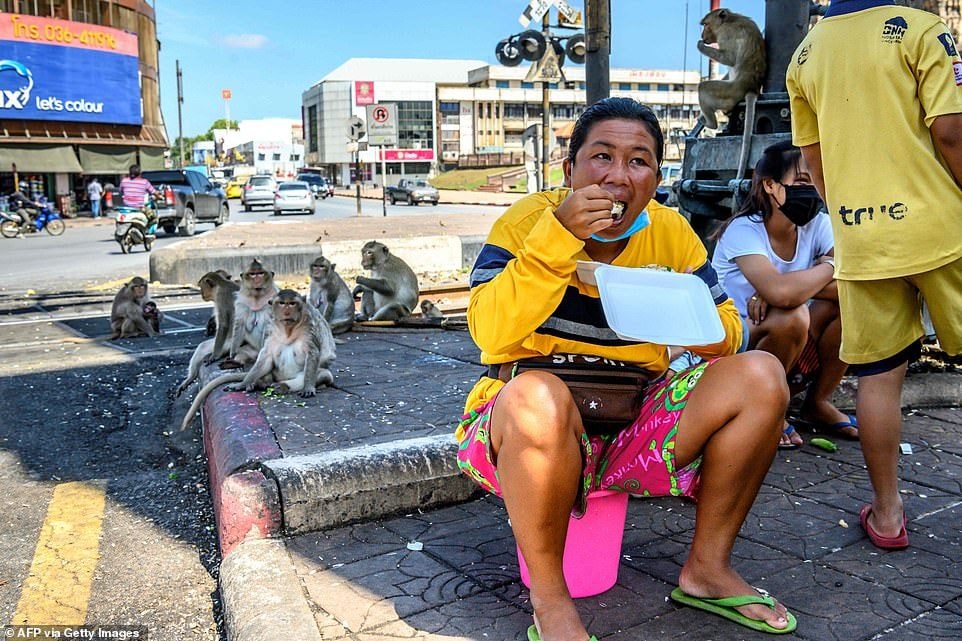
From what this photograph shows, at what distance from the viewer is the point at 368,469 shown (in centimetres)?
325

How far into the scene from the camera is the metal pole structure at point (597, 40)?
6.10 metres

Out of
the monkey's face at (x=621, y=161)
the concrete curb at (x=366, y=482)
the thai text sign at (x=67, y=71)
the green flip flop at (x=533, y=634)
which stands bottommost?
the green flip flop at (x=533, y=634)

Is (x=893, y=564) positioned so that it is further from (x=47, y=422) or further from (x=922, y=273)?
(x=47, y=422)

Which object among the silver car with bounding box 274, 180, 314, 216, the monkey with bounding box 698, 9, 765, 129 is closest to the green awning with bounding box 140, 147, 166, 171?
the silver car with bounding box 274, 180, 314, 216

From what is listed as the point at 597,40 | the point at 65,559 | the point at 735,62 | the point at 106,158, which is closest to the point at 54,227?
the point at 106,158

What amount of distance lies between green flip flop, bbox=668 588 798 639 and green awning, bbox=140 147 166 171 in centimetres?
4104

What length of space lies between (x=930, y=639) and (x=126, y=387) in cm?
555

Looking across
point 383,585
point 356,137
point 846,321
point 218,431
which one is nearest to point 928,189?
point 846,321

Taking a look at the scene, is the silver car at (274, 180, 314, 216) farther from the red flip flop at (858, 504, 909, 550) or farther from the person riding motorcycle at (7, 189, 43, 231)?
the red flip flop at (858, 504, 909, 550)

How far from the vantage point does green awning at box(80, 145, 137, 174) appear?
117 ft

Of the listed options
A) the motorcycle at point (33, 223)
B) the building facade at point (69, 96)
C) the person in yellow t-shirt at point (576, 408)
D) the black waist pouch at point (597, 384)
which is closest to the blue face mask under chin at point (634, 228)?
the person in yellow t-shirt at point (576, 408)

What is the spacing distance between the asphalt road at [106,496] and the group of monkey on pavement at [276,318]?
1.40 ft

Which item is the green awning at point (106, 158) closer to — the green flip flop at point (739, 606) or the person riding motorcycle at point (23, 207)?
the person riding motorcycle at point (23, 207)
